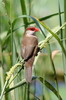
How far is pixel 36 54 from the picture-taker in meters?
2.01

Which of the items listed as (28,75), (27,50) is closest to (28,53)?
(27,50)

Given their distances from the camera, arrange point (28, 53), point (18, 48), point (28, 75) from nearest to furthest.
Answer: point (28, 75) < point (28, 53) < point (18, 48)

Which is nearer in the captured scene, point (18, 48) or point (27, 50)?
point (27, 50)

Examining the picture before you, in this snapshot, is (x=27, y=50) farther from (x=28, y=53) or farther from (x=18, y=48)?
(x=18, y=48)

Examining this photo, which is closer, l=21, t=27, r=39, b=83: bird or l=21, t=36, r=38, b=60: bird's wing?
l=21, t=27, r=39, b=83: bird

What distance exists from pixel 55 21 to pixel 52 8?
9.5 inches

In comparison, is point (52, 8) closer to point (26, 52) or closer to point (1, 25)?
point (1, 25)

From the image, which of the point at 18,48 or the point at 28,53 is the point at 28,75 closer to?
the point at 28,53

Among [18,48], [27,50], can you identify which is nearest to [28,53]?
[27,50]

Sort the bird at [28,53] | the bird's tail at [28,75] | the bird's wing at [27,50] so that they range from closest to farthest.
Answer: the bird's tail at [28,75] < the bird at [28,53] < the bird's wing at [27,50]

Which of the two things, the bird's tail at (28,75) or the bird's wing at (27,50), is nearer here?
the bird's tail at (28,75)

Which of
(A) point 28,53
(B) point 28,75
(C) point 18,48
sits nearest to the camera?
(B) point 28,75

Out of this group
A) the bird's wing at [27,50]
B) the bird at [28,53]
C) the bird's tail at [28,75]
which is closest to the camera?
the bird's tail at [28,75]

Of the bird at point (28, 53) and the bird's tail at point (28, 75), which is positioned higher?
the bird at point (28, 53)
